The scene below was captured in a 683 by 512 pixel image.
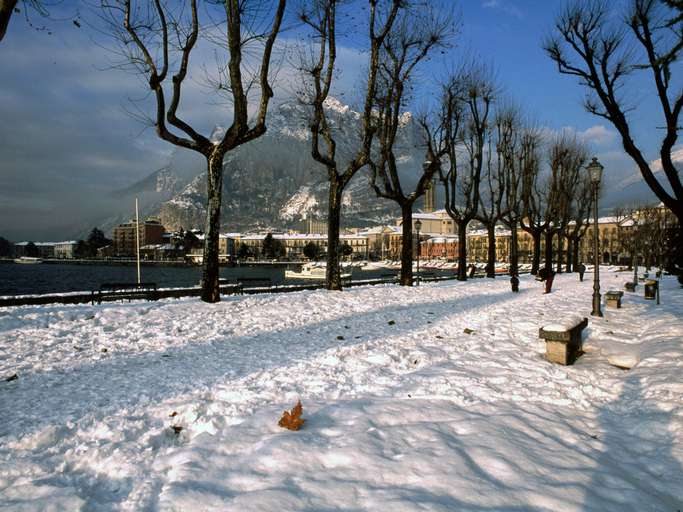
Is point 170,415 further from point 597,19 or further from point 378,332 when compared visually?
point 597,19

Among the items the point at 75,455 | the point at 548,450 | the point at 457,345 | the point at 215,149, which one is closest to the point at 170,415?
the point at 75,455

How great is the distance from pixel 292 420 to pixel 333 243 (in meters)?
12.8

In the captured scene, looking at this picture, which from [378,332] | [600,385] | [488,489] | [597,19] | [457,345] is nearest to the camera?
[488,489]

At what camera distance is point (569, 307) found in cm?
1309

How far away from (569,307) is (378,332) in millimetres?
7611

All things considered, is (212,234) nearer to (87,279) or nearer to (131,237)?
(87,279)

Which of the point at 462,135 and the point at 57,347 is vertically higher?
the point at 462,135

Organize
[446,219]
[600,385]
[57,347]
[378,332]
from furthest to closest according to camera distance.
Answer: [446,219]
[378,332]
[57,347]
[600,385]

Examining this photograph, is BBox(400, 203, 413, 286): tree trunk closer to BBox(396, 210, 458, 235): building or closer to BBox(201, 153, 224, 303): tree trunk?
BBox(201, 153, 224, 303): tree trunk

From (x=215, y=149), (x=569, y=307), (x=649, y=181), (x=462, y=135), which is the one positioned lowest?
(x=569, y=307)

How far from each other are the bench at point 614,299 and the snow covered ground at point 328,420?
5.36 meters

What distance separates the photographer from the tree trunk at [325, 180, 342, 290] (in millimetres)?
16031

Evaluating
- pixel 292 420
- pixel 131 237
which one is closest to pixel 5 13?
pixel 292 420

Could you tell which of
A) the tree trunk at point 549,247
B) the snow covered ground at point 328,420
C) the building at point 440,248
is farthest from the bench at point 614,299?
the building at point 440,248
